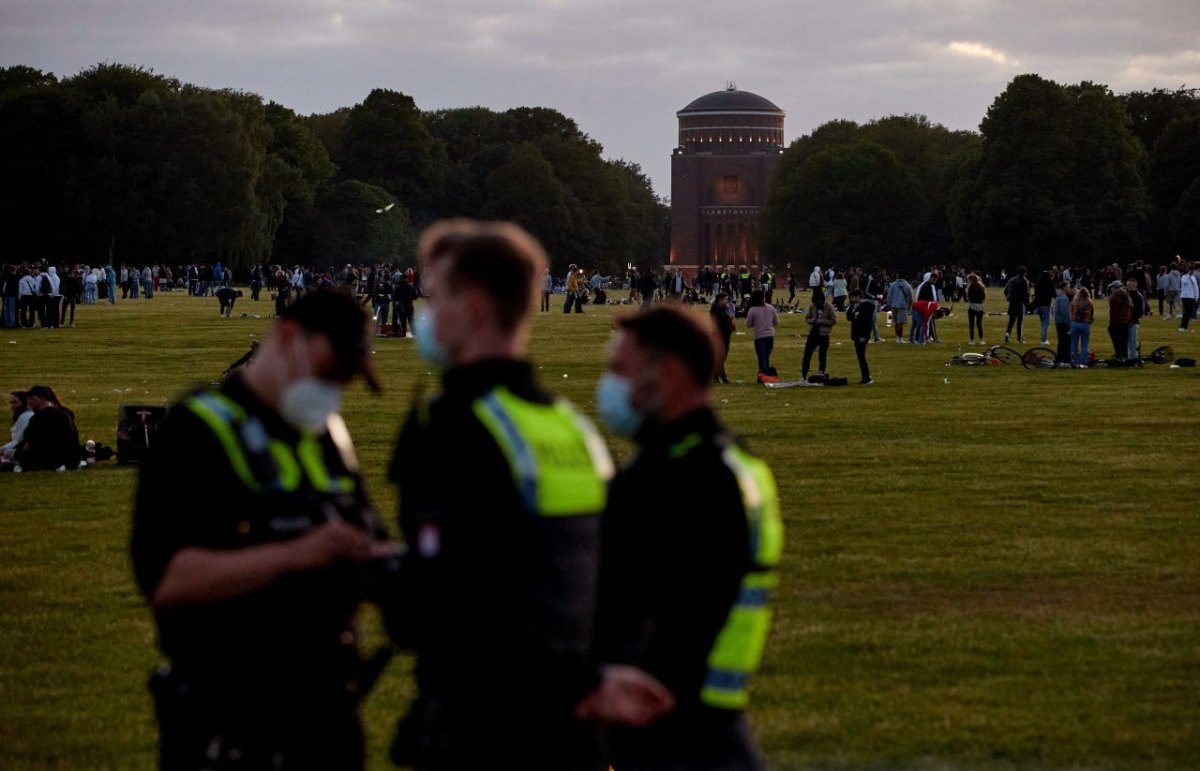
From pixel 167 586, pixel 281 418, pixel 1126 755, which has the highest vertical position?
pixel 281 418

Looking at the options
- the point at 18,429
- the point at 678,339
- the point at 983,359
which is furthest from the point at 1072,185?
the point at 678,339

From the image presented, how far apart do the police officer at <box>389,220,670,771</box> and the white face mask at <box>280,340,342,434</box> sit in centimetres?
27

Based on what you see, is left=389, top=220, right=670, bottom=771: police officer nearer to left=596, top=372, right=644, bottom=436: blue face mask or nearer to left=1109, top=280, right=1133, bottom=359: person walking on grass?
left=596, top=372, right=644, bottom=436: blue face mask

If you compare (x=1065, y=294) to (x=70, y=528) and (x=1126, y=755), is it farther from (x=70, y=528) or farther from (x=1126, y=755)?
(x=1126, y=755)

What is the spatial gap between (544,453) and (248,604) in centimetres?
86

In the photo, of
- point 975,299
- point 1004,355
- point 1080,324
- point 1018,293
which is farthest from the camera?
point 975,299

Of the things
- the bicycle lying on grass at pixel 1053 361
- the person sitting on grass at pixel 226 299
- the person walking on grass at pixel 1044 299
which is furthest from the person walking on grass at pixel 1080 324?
the person sitting on grass at pixel 226 299

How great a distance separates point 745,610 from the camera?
15.5ft

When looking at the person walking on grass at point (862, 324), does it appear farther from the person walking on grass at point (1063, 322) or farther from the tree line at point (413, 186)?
the tree line at point (413, 186)

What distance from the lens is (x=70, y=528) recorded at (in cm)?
1552

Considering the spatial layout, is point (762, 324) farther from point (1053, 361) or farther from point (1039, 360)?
point (1053, 361)

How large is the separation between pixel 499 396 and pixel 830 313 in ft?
88.5

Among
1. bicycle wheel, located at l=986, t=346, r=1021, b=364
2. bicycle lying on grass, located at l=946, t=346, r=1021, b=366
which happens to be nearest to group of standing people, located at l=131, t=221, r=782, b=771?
bicycle lying on grass, located at l=946, t=346, r=1021, b=366

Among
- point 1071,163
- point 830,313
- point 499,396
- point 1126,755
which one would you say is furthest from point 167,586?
point 1071,163
